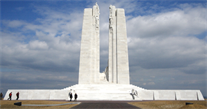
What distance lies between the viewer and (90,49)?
3012cm

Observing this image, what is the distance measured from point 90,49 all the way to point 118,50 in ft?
16.8

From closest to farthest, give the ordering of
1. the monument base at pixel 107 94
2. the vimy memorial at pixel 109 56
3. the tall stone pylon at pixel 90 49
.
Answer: the monument base at pixel 107 94
the vimy memorial at pixel 109 56
the tall stone pylon at pixel 90 49

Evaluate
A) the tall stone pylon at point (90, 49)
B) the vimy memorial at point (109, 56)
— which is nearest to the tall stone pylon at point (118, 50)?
the vimy memorial at point (109, 56)

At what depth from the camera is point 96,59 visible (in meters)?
30.7

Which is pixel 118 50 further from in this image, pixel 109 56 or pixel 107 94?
pixel 107 94

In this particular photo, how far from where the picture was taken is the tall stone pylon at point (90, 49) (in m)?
29.5

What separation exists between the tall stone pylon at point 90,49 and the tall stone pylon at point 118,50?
8.17 feet

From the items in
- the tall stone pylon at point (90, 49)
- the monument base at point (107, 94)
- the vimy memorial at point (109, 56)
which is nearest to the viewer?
the monument base at point (107, 94)

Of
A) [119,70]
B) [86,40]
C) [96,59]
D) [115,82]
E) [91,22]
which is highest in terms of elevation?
[91,22]

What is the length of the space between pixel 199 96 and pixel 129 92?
32.7 feet

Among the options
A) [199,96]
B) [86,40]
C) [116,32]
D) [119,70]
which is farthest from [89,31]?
[199,96]

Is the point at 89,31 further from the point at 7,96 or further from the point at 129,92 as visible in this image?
the point at 7,96

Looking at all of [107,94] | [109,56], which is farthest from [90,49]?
[107,94]

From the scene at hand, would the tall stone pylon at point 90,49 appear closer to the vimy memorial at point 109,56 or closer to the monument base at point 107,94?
the vimy memorial at point 109,56
